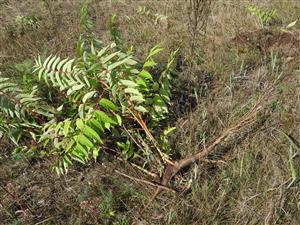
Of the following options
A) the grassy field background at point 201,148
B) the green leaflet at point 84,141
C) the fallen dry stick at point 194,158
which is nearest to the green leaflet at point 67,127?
the green leaflet at point 84,141

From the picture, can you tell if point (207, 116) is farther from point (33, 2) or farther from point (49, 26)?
point (33, 2)

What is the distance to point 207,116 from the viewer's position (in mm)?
2607

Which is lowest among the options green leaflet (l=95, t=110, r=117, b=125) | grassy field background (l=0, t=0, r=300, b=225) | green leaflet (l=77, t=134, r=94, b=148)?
grassy field background (l=0, t=0, r=300, b=225)

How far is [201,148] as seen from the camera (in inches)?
93.6

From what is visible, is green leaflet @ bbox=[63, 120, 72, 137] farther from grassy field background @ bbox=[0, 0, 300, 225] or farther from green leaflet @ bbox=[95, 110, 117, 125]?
grassy field background @ bbox=[0, 0, 300, 225]

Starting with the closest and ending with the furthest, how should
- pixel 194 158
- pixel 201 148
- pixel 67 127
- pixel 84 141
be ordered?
1. pixel 84 141
2. pixel 67 127
3. pixel 194 158
4. pixel 201 148

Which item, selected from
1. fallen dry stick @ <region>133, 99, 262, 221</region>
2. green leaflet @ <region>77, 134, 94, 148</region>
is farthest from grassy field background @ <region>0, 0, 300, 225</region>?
green leaflet @ <region>77, 134, 94, 148</region>

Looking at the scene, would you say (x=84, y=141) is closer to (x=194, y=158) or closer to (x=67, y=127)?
(x=67, y=127)

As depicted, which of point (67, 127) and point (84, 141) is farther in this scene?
point (67, 127)

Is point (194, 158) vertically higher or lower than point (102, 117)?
lower

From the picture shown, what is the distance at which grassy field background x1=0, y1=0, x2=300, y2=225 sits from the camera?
6.66ft

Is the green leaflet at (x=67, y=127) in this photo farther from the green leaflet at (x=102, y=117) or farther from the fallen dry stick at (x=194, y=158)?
the fallen dry stick at (x=194, y=158)

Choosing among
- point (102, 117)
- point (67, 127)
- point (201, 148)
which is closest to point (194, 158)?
point (201, 148)

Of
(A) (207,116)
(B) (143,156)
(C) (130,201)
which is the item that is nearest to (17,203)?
(C) (130,201)
